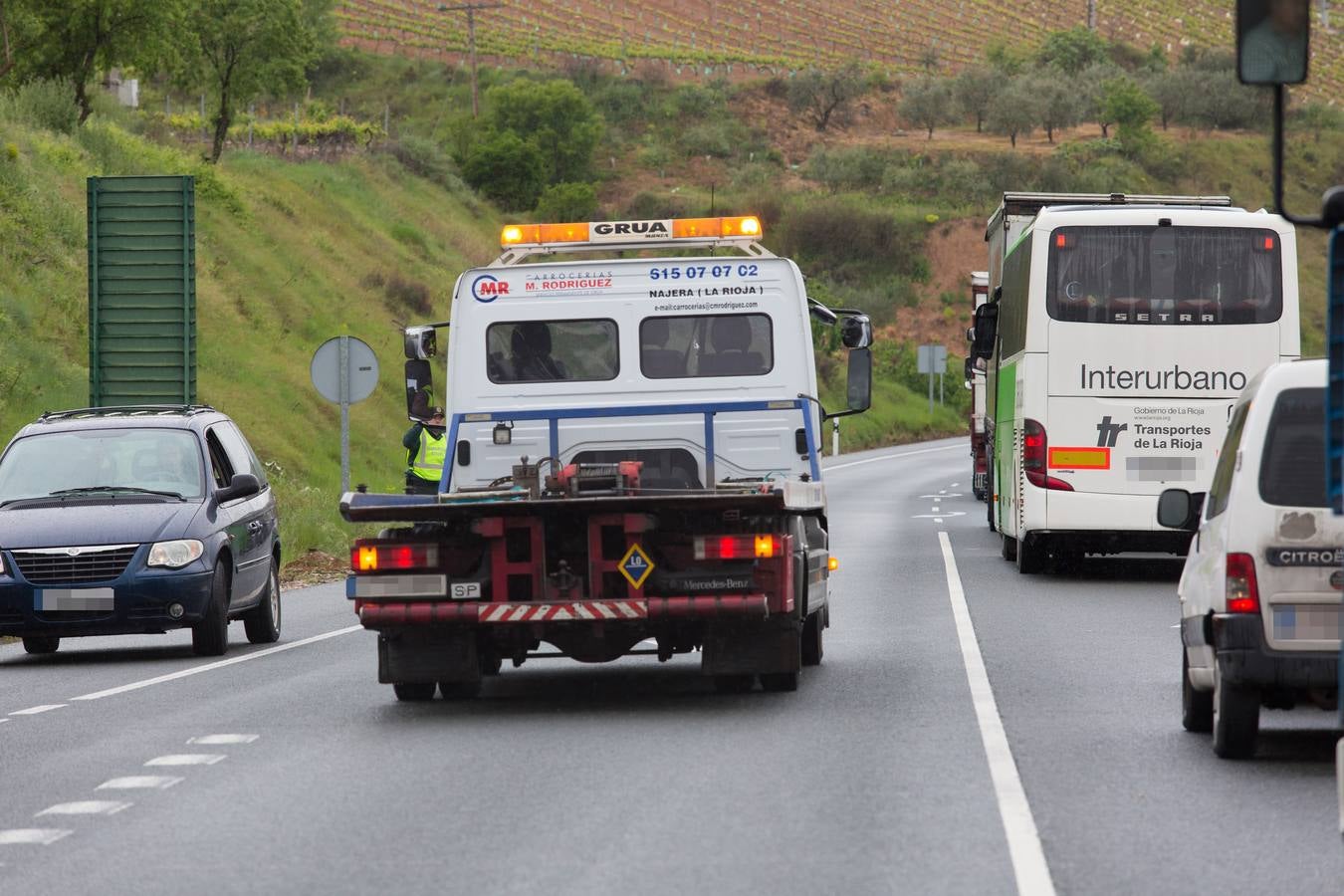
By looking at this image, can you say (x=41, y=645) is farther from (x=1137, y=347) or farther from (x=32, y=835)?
(x=1137, y=347)

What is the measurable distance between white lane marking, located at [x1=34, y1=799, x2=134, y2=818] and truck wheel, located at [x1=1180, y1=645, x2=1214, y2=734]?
16.7 feet

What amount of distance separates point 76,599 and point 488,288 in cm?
360

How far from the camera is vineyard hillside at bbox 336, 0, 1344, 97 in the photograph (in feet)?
426

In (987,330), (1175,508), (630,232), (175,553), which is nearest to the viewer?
(1175,508)

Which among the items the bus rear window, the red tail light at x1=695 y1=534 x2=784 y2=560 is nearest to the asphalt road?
the red tail light at x1=695 y1=534 x2=784 y2=560

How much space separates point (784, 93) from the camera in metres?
128

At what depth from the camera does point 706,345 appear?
1427 centimetres

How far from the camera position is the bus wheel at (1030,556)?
75.6 ft

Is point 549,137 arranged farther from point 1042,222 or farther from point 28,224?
point 1042,222

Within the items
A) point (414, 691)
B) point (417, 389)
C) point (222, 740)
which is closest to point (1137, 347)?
point (417, 389)

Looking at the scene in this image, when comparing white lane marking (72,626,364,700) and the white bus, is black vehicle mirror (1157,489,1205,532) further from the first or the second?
the white bus

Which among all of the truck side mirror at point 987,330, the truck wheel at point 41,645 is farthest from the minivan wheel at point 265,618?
the truck side mirror at point 987,330

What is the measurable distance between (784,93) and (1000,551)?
10272 cm

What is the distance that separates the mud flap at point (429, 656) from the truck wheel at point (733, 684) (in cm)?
144
